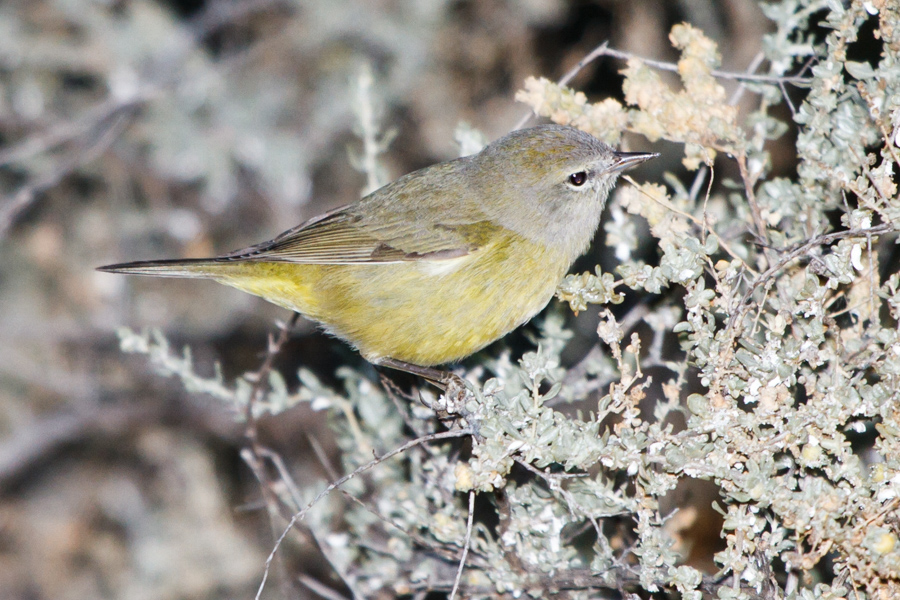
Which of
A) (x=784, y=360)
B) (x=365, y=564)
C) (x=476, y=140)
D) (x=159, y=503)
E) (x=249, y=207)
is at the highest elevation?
(x=476, y=140)

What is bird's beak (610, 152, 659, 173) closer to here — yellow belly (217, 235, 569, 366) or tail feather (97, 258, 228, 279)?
yellow belly (217, 235, 569, 366)

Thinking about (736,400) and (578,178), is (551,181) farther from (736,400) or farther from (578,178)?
(736,400)

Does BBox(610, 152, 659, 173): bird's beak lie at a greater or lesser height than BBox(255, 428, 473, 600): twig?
greater

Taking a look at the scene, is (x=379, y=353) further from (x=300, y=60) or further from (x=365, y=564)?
(x=300, y=60)

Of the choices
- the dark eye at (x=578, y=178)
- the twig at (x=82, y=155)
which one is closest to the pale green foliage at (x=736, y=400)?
the dark eye at (x=578, y=178)

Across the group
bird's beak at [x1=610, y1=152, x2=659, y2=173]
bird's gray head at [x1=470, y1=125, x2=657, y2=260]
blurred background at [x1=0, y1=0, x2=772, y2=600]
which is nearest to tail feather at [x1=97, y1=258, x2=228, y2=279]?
bird's gray head at [x1=470, y1=125, x2=657, y2=260]

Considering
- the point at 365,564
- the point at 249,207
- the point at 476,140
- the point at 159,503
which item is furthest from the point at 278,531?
the point at 476,140
